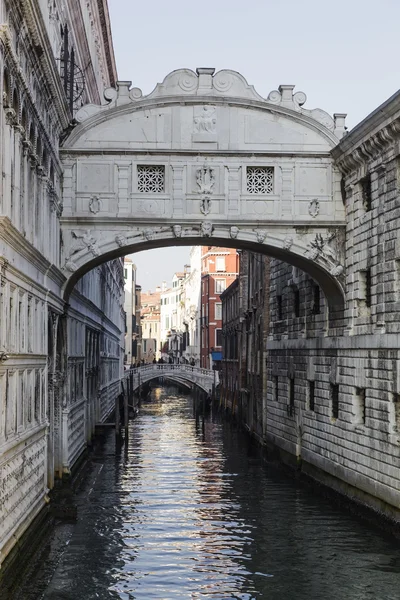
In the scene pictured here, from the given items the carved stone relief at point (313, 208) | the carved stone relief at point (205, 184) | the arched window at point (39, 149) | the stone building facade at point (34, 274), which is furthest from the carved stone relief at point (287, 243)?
the arched window at point (39, 149)

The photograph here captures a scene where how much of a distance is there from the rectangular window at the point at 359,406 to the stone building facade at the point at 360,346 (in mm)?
27

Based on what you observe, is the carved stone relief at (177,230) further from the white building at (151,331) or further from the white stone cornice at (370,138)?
the white building at (151,331)

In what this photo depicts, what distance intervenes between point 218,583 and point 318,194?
34.0 ft

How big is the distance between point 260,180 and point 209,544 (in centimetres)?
861

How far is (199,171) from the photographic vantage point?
2216cm

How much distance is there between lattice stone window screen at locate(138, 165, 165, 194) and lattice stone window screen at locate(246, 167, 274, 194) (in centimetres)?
196

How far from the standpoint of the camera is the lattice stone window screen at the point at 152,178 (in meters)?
22.3

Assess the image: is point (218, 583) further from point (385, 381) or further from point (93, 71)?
point (93, 71)

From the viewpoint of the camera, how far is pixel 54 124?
20438mm

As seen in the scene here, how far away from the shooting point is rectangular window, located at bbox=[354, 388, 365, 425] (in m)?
20.9

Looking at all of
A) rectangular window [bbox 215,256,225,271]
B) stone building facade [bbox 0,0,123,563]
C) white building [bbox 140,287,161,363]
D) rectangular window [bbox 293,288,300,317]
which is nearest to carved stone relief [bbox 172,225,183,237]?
stone building facade [bbox 0,0,123,563]

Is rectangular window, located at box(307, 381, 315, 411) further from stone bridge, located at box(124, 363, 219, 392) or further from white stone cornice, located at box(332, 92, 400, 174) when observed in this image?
stone bridge, located at box(124, 363, 219, 392)

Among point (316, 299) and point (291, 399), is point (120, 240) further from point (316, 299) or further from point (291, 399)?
point (291, 399)

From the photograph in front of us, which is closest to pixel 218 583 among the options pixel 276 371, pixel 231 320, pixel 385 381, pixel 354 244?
pixel 385 381
